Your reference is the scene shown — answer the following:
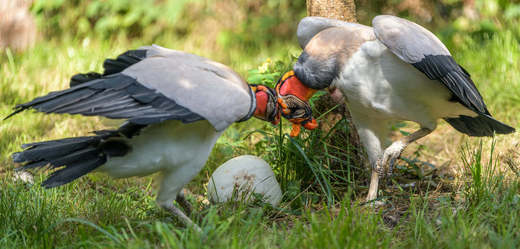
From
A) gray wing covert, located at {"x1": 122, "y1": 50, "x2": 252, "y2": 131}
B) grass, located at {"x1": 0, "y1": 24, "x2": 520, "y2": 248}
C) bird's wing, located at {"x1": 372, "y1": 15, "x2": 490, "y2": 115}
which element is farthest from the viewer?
bird's wing, located at {"x1": 372, "y1": 15, "x2": 490, "y2": 115}

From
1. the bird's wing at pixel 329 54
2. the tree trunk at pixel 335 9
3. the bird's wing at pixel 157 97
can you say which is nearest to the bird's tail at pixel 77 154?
the bird's wing at pixel 157 97

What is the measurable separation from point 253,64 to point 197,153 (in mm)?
3185

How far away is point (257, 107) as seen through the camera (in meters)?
2.89

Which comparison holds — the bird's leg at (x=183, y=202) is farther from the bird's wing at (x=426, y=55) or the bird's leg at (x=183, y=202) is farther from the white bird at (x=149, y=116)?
the bird's wing at (x=426, y=55)

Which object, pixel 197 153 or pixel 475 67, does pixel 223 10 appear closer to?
pixel 475 67

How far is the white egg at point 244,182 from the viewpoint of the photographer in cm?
310

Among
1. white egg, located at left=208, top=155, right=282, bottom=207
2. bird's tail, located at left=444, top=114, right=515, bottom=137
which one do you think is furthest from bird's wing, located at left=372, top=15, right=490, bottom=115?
white egg, located at left=208, top=155, right=282, bottom=207

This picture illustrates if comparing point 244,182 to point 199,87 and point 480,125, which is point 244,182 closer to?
point 199,87

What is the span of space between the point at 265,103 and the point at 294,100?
9.6 inches

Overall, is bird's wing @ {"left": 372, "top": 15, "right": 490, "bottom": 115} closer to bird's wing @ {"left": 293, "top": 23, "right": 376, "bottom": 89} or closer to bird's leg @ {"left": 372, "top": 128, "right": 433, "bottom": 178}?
bird's wing @ {"left": 293, "top": 23, "right": 376, "bottom": 89}

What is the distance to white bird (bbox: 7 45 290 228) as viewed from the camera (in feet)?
8.00

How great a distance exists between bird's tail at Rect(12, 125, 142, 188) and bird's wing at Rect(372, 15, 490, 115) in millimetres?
1418

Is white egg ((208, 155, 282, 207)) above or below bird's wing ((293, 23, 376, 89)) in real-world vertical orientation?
below

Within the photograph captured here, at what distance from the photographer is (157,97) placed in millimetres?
2484
